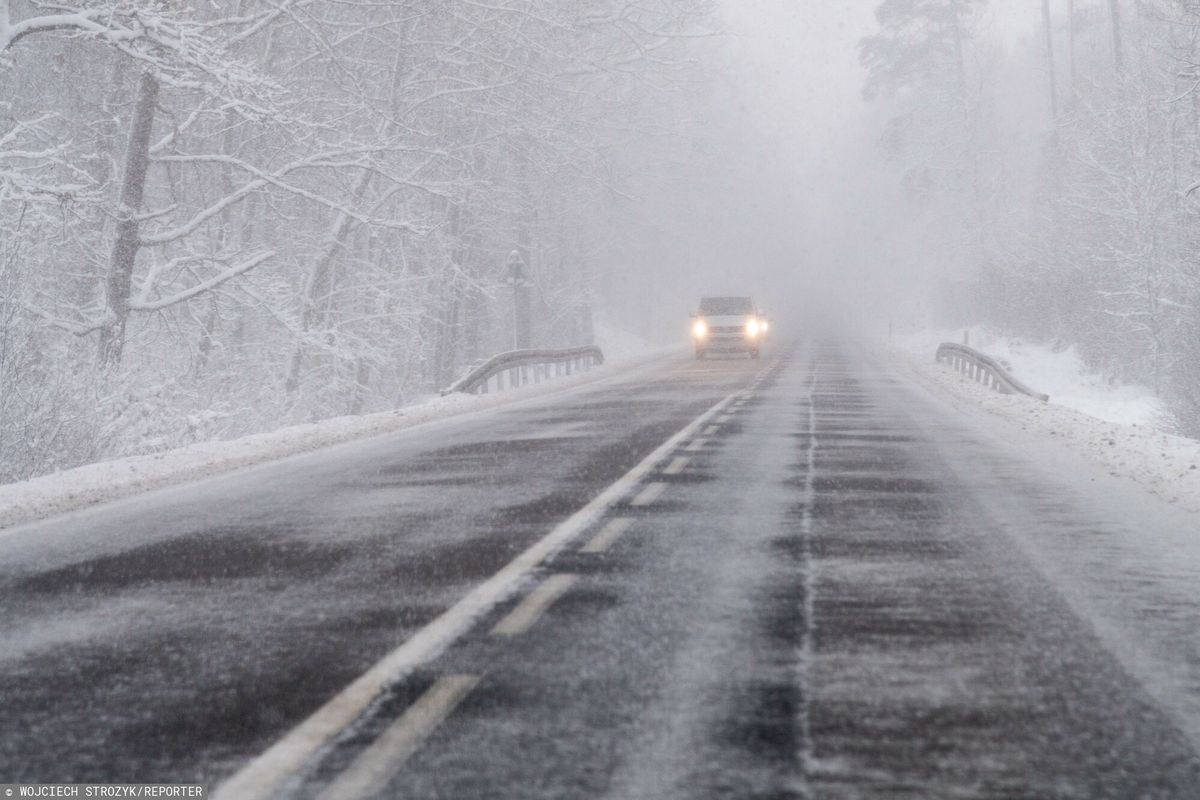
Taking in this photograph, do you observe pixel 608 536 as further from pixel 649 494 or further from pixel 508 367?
pixel 508 367

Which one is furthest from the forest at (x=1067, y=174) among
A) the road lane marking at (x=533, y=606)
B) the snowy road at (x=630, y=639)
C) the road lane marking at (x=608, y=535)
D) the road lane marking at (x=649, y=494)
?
the road lane marking at (x=533, y=606)

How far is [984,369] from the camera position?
91.0 ft

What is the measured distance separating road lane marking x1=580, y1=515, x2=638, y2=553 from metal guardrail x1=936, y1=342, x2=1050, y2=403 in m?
14.6

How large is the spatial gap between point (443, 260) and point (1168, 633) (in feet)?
108

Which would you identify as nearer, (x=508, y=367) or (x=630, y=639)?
(x=630, y=639)

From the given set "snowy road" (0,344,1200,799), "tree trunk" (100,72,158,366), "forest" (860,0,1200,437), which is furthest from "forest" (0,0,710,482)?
"forest" (860,0,1200,437)

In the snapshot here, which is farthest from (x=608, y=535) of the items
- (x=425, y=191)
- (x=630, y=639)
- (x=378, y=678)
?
(x=425, y=191)

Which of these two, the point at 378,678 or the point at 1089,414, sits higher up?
the point at 378,678

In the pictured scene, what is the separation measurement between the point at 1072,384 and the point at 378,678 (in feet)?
119

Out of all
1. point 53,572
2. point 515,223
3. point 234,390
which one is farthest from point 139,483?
point 515,223

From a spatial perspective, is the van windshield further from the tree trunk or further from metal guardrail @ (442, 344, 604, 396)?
the tree trunk

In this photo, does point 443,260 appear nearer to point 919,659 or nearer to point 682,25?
point 682,25

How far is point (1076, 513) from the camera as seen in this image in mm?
8727

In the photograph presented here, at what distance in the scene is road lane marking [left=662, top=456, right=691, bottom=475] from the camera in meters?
10.9
